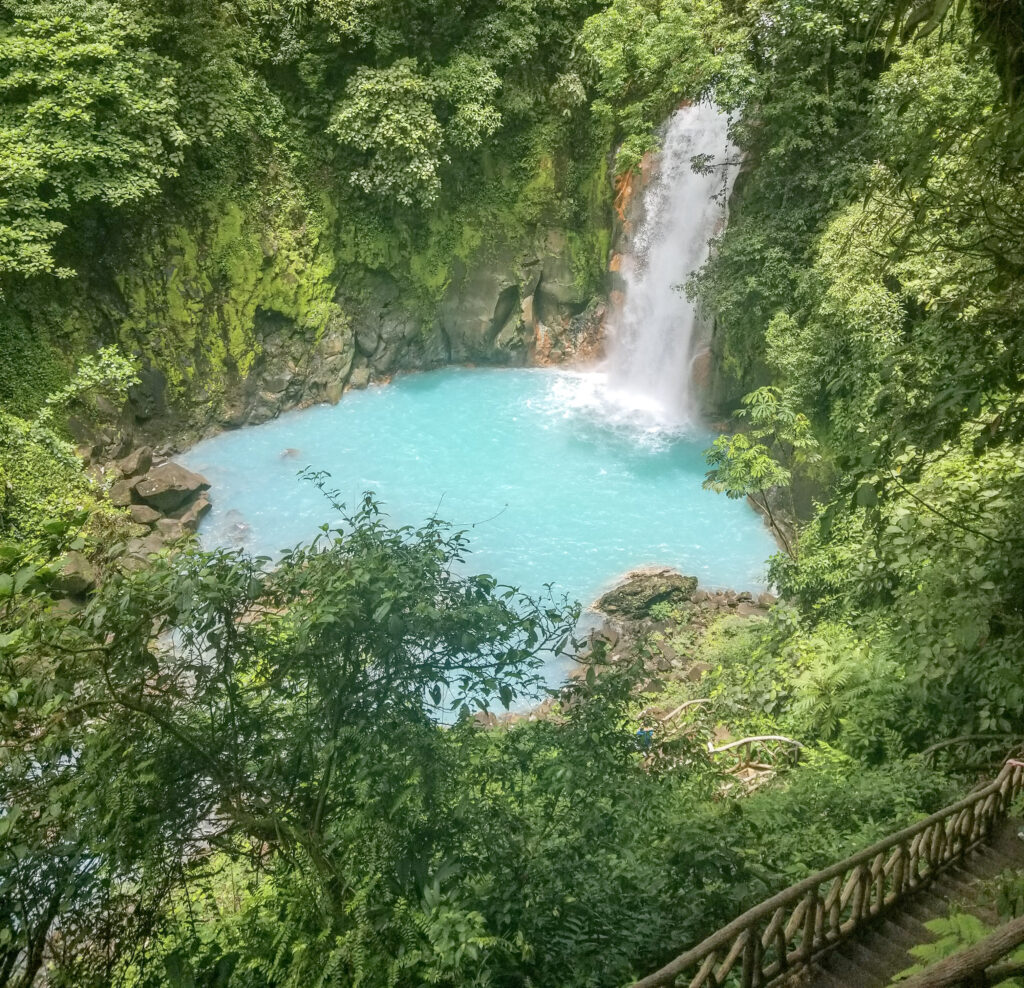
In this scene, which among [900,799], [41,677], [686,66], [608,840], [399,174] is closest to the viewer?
[41,677]

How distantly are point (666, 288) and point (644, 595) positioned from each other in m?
7.78

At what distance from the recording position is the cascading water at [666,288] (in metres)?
15.6

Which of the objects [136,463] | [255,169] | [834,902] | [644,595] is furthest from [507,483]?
[834,902]

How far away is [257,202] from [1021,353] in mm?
14526

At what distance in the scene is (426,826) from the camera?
4219 mm

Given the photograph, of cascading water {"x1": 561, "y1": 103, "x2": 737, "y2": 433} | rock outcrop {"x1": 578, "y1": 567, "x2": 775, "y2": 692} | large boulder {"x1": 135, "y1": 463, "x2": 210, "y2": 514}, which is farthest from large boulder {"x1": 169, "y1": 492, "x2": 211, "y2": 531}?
cascading water {"x1": 561, "y1": 103, "x2": 737, "y2": 433}

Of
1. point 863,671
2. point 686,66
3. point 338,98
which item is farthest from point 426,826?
point 338,98

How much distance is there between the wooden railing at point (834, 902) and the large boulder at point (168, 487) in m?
11.2

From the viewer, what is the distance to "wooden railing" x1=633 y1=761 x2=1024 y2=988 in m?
3.76

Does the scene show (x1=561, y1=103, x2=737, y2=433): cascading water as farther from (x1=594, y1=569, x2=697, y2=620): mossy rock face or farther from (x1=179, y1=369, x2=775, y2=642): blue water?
(x1=594, y1=569, x2=697, y2=620): mossy rock face

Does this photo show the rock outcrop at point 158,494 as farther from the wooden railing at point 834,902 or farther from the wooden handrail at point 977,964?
the wooden handrail at point 977,964

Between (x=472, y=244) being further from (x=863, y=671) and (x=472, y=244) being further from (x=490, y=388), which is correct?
(x=863, y=671)

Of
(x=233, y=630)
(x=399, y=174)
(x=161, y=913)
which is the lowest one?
(x=161, y=913)

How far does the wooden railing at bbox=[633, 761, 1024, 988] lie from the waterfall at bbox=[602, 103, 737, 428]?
11.6m
